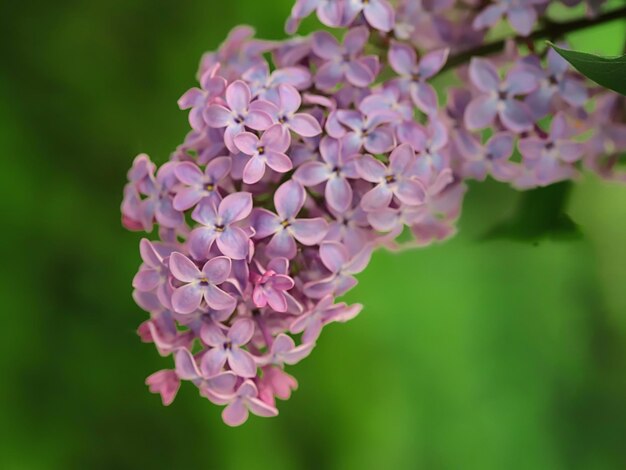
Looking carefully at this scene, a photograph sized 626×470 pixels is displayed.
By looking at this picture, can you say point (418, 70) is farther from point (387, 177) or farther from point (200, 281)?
point (200, 281)

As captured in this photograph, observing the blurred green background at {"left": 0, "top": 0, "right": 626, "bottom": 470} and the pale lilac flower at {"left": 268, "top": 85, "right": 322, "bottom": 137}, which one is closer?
the pale lilac flower at {"left": 268, "top": 85, "right": 322, "bottom": 137}

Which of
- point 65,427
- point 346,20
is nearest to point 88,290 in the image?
point 65,427

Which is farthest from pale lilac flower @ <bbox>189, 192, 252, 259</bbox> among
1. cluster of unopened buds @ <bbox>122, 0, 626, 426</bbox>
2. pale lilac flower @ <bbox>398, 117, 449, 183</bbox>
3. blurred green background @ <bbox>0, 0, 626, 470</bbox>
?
Answer: blurred green background @ <bbox>0, 0, 626, 470</bbox>

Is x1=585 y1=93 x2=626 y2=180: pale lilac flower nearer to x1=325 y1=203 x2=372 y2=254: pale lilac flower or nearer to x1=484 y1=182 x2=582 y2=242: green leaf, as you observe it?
x1=484 y1=182 x2=582 y2=242: green leaf

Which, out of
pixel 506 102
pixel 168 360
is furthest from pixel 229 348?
pixel 168 360

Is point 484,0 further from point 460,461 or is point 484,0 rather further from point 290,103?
point 460,461

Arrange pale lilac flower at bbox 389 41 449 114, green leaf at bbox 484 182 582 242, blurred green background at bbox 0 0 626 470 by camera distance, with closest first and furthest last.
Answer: pale lilac flower at bbox 389 41 449 114 < green leaf at bbox 484 182 582 242 < blurred green background at bbox 0 0 626 470

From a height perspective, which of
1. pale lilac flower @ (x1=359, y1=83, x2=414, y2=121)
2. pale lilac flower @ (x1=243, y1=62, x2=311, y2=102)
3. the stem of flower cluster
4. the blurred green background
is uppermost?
pale lilac flower @ (x1=243, y1=62, x2=311, y2=102)
